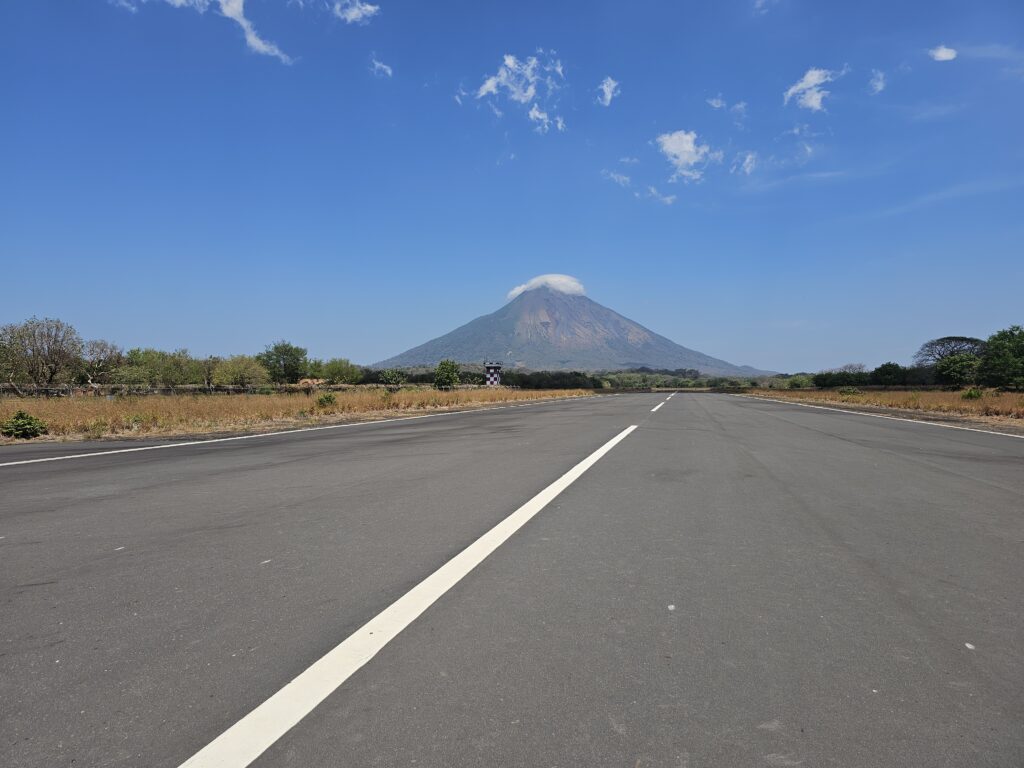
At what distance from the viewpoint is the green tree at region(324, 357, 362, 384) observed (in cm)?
12599

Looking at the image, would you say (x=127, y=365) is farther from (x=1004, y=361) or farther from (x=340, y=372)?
(x=1004, y=361)

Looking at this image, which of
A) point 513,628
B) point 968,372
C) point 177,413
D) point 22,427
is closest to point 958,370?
point 968,372

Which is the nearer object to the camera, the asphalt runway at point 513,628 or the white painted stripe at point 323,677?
the white painted stripe at point 323,677

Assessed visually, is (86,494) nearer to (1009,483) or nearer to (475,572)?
A: (475,572)

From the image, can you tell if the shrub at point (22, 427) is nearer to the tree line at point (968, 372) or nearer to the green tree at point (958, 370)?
the tree line at point (968, 372)

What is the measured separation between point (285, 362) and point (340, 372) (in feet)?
46.8

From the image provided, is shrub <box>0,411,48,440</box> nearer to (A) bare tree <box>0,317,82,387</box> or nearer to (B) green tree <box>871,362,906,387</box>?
(A) bare tree <box>0,317,82,387</box>

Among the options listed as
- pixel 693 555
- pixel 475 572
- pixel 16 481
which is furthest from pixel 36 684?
pixel 16 481

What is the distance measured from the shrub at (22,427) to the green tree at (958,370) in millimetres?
102382

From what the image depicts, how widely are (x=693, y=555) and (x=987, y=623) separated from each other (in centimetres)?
176

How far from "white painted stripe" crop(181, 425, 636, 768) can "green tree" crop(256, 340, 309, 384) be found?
115 m

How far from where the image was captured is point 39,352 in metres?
45.4

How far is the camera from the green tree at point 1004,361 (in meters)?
76.4

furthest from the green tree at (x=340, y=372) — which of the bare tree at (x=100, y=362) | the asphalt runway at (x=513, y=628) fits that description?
the asphalt runway at (x=513, y=628)
